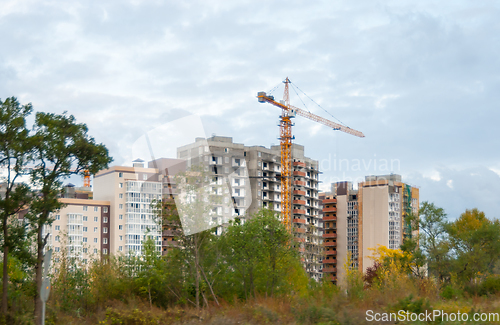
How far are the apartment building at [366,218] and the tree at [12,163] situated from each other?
308 ft

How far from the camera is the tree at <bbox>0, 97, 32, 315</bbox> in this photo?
28.8 meters

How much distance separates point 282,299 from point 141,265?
10.1 metres

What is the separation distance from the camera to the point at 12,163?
3008cm

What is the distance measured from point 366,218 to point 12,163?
100 metres

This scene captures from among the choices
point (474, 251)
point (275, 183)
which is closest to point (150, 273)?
point (474, 251)

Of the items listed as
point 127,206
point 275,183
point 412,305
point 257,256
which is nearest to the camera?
point 412,305

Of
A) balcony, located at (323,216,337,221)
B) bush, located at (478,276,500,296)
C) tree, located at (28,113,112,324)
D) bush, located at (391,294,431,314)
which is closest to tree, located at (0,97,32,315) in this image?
tree, located at (28,113,112,324)

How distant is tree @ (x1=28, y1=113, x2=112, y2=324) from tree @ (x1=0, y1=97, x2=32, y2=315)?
2.00 ft

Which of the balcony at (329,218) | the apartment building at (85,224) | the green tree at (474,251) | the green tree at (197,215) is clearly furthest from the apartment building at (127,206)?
the green tree at (197,215)

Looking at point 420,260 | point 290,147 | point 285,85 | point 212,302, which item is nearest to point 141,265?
point 212,302

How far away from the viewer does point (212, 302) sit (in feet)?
105

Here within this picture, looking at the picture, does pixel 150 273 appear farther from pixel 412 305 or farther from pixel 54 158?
pixel 412 305

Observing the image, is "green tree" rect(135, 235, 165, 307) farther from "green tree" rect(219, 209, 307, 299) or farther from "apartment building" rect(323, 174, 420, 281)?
"apartment building" rect(323, 174, 420, 281)

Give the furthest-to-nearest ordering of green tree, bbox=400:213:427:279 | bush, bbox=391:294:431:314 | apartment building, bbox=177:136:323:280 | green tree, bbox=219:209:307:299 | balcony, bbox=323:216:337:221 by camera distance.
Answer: balcony, bbox=323:216:337:221, apartment building, bbox=177:136:323:280, green tree, bbox=400:213:427:279, green tree, bbox=219:209:307:299, bush, bbox=391:294:431:314
